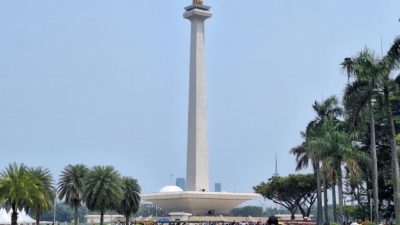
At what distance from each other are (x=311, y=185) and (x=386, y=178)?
3228 centimetres

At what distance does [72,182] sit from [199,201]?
1092 inches

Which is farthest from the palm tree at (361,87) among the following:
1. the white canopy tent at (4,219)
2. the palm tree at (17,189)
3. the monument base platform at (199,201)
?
the white canopy tent at (4,219)

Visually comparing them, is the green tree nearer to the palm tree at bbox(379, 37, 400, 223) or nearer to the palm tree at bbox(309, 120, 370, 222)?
the palm tree at bbox(309, 120, 370, 222)

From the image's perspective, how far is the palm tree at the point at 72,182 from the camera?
72500mm

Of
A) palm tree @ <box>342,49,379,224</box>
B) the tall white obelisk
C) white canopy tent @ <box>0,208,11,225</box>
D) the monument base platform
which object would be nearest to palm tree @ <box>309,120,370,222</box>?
palm tree @ <box>342,49,379,224</box>

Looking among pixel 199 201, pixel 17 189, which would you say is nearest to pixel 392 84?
pixel 17 189

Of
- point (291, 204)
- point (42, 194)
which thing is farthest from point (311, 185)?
point (42, 194)

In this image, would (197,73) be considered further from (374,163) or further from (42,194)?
(374,163)

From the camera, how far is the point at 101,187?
68.2m

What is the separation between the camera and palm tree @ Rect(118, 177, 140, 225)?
76812 mm

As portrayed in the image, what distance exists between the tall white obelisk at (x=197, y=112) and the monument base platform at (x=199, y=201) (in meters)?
3.63

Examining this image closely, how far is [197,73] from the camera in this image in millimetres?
99938

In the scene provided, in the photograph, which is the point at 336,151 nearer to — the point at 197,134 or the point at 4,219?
the point at 197,134

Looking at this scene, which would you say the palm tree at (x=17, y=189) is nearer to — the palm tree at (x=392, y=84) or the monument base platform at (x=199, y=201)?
the palm tree at (x=392, y=84)
